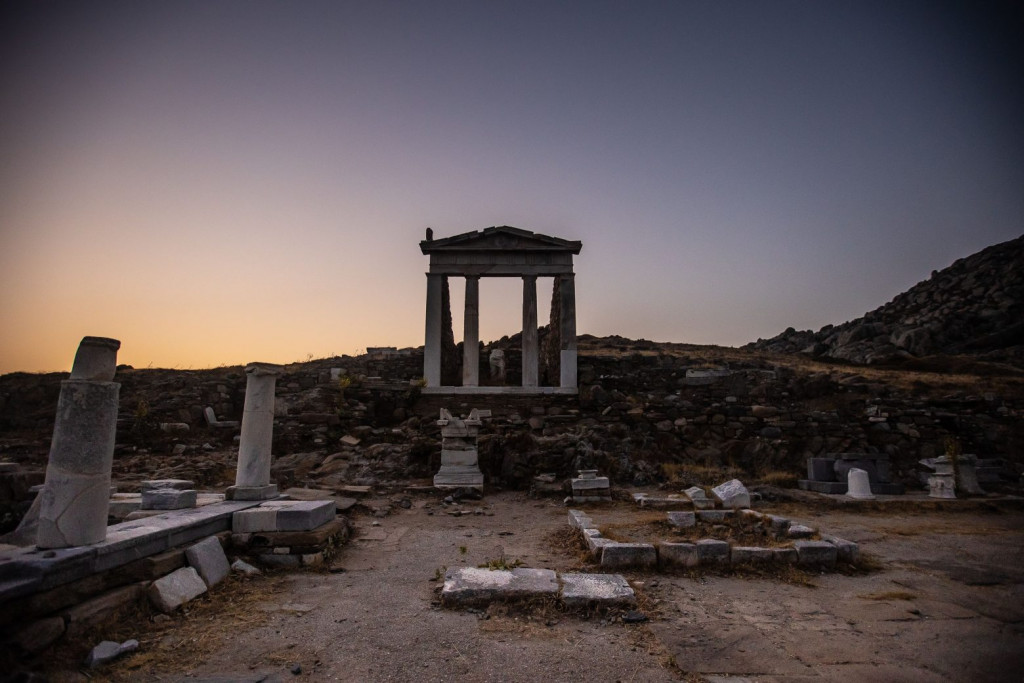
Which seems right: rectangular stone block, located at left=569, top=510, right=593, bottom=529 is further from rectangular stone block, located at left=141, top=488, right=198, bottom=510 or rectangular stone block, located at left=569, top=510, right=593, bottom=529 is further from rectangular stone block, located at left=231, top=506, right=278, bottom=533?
rectangular stone block, located at left=141, top=488, right=198, bottom=510

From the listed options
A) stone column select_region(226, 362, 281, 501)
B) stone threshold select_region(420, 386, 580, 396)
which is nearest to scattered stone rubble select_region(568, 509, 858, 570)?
stone column select_region(226, 362, 281, 501)

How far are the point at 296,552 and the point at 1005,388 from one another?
974 inches

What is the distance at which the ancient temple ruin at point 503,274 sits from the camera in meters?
20.1

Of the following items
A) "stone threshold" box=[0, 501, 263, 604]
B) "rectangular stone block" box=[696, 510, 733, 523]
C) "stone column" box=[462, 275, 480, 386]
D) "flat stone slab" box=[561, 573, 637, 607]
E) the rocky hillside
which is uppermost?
the rocky hillside

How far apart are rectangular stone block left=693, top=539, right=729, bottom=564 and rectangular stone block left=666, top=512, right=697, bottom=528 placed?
1751mm

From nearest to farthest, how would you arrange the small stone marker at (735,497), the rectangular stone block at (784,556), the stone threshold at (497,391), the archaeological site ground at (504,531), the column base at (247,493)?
the archaeological site ground at (504,531) < the rectangular stone block at (784,556) < the column base at (247,493) < the small stone marker at (735,497) < the stone threshold at (497,391)

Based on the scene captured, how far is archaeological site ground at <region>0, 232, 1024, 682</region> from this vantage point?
155 inches

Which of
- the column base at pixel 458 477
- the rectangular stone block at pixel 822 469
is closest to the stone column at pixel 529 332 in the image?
the column base at pixel 458 477

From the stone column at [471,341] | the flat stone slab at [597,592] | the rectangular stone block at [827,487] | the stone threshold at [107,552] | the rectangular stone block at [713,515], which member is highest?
the stone column at [471,341]

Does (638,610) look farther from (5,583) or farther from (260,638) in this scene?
(5,583)

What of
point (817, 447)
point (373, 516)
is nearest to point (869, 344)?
point (817, 447)

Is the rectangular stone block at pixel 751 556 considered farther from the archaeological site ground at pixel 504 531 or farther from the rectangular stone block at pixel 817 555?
the rectangular stone block at pixel 817 555

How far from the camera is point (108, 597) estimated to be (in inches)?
173

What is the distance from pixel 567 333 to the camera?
20.2 metres
